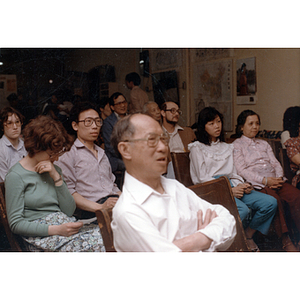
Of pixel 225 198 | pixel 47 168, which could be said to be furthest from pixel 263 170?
pixel 47 168

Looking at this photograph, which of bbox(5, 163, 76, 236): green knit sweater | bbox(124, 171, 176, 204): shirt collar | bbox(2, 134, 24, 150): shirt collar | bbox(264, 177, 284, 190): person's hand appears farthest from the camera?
bbox(264, 177, 284, 190): person's hand

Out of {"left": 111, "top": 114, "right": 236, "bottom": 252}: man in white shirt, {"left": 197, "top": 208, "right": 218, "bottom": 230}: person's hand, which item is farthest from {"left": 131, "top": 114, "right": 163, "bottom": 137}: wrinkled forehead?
{"left": 197, "top": 208, "right": 218, "bottom": 230}: person's hand

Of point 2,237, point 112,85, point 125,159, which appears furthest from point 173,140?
point 2,237

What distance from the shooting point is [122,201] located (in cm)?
220

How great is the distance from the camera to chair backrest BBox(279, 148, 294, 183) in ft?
8.98

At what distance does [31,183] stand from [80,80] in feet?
2.73

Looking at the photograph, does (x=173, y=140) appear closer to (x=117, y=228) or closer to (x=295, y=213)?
(x=117, y=228)

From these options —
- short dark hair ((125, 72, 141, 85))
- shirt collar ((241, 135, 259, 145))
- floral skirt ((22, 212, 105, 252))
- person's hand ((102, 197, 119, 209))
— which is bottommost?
floral skirt ((22, 212, 105, 252))

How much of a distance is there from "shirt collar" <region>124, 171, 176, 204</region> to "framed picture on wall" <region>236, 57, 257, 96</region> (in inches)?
37.1

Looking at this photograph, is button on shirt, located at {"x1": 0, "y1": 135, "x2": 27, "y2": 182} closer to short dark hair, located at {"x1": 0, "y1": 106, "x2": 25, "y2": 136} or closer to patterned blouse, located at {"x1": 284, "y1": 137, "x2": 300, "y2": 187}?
short dark hair, located at {"x1": 0, "y1": 106, "x2": 25, "y2": 136}

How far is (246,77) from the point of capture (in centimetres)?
266

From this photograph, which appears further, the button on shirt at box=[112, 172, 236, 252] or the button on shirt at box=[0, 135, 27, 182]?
the button on shirt at box=[0, 135, 27, 182]

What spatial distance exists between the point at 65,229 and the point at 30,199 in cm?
33

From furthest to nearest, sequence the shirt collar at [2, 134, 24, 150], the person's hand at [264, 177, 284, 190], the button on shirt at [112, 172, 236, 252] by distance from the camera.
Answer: the person's hand at [264, 177, 284, 190] → the shirt collar at [2, 134, 24, 150] → the button on shirt at [112, 172, 236, 252]
